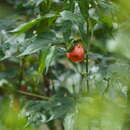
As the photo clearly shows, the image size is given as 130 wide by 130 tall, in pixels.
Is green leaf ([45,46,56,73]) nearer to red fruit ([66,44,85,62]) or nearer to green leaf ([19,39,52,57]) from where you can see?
green leaf ([19,39,52,57])

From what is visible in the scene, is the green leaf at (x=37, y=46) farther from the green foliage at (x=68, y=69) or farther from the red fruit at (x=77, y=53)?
the red fruit at (x=77, y=53)

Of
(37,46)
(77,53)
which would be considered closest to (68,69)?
(77,53)

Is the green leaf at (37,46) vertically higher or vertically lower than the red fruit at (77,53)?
higher

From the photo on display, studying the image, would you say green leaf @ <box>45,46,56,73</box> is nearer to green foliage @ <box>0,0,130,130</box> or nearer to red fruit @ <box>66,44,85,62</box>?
green foliage @ <box>0,0,130,130</box>

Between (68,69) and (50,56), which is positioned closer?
(50,56)

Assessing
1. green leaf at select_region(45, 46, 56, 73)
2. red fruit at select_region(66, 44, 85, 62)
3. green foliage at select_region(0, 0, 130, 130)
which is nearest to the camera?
green foliage at select_region(0, 0, 130, 130)

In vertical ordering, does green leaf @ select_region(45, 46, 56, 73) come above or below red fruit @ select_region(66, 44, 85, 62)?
above

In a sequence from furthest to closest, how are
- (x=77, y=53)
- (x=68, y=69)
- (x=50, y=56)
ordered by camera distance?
(x=68, y=69) → (x=77, y=53) → (x=50, y=56)

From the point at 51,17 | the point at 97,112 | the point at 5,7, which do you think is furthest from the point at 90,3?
the point at 5,7

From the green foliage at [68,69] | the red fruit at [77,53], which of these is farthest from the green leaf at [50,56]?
the red fruit at [77,53]

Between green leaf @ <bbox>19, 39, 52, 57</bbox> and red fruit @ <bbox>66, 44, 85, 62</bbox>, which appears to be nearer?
green leaf @ <bbox>19, 39, 52, 57</bbox>

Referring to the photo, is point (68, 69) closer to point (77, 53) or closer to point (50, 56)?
point (77, 53)

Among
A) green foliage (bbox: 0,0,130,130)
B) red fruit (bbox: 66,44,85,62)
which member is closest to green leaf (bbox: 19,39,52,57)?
green foliage (bbox: 0,0,130,130)

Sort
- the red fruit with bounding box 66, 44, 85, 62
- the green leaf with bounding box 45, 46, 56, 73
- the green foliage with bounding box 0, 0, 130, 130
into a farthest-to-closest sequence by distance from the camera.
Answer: the red fruit with bounding box 66, 44, 85, 62
the green leaf with bounding box 45, 46, 56, 73
the green foliage with bounding box 0, 0, 130, 130
